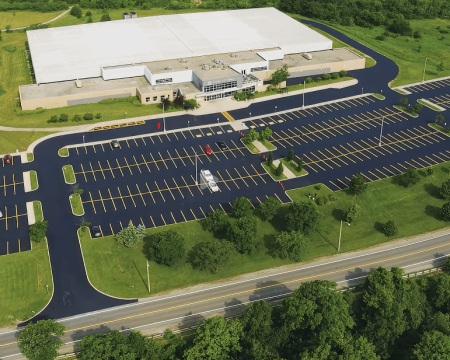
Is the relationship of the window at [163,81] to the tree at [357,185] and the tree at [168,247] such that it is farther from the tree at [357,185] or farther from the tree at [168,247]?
the tree at [168,247]

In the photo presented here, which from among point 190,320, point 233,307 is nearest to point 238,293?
point 233,307

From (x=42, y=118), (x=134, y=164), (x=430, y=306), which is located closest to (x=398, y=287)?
(x=430, y=306)

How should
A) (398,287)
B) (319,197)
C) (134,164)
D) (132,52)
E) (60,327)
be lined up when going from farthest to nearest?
(132,52)
(134,164)
(319,197)
(398,287)
(60,327)

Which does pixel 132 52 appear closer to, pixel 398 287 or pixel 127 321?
pixel 127 321

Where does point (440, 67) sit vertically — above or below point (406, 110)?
above

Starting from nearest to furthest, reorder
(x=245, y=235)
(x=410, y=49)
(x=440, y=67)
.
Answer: (x=245, y=235) < (x=440, y=67) < (x=410, y=49)

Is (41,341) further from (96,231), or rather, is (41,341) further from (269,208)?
(269,208)
